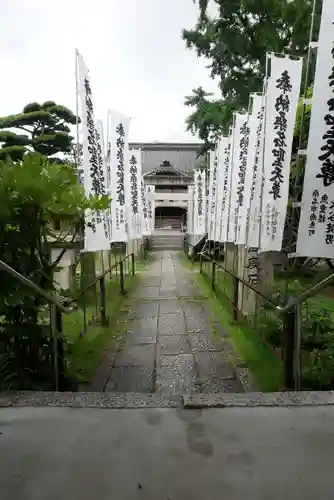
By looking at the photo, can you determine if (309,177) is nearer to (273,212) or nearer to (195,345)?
(273,212)

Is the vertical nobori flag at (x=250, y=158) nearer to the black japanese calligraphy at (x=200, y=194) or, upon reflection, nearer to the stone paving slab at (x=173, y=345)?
the stone paving slab at (x=173, y=345)

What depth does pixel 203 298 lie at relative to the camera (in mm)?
9984

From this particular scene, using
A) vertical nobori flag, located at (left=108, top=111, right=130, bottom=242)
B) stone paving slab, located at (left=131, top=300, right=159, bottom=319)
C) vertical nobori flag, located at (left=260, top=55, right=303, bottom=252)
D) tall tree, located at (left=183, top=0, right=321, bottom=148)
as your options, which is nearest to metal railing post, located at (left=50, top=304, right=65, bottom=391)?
vertical nobori flag, located at (left=260, top=55, right=303, bottom=252)

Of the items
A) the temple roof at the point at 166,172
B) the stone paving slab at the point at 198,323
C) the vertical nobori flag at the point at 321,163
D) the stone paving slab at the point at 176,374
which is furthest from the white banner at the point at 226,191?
the temple roof at the point at 166,172

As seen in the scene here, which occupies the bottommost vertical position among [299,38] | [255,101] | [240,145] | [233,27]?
[240,145]

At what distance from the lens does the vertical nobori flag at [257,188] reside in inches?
224

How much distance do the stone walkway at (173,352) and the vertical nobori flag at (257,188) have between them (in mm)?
1681

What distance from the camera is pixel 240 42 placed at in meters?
14.7

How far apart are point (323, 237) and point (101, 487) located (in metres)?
3.28

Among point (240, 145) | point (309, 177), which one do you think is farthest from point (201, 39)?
point (309, 177)

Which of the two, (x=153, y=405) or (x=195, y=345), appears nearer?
(x=153, y=405)

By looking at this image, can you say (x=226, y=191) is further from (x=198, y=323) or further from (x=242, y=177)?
(x=198, y=323)

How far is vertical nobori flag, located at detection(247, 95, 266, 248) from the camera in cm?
Answer: 570

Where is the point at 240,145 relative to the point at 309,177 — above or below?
above
